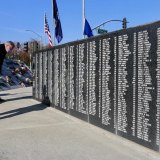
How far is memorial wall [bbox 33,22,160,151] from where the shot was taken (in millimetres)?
7180

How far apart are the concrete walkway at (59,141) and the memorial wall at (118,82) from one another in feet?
0.86

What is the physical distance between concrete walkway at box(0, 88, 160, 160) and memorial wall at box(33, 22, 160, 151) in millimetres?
263

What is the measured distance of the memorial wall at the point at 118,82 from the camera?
23.6ft

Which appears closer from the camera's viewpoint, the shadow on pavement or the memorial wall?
the memorial wall

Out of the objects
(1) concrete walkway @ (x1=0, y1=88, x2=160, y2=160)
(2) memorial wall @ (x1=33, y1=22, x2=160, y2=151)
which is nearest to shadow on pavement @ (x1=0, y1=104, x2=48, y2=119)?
(1) concrete walkway @ (x1=0, y1=88, x2=160, y2=160)

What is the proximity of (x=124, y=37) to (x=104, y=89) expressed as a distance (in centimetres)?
138

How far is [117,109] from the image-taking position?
8383 mm

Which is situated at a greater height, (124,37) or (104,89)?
(124,37)

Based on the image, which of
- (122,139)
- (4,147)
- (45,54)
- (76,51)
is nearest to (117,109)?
(122,139)

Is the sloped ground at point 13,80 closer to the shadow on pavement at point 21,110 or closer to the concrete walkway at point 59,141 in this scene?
the shadow on pavement at point 21,110

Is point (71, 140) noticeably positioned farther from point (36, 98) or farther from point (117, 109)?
point (36, 98)

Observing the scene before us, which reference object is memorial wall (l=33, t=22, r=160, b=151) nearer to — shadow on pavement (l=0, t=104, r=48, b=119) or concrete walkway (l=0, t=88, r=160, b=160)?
concrete walkway (l=0, t=88, r=160, b=160)

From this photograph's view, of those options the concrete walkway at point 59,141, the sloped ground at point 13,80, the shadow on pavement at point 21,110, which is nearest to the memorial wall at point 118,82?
the concrete walkway at point 59,141

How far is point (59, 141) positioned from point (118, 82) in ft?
5.11
